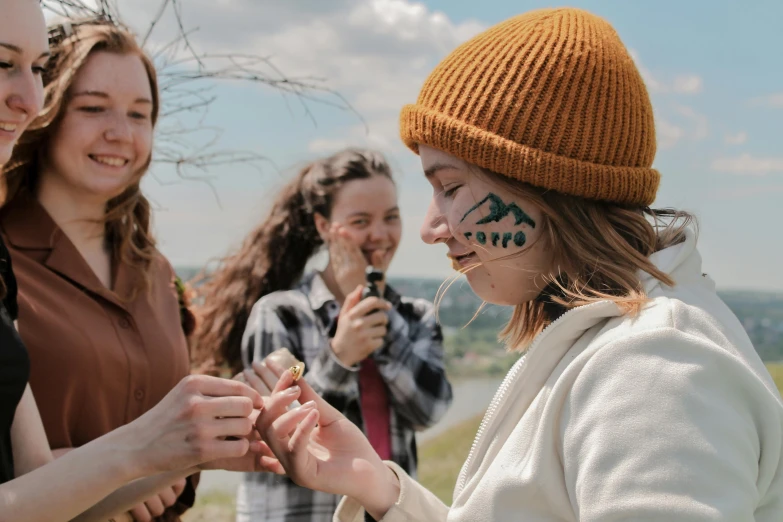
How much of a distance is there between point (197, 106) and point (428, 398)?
153 cm

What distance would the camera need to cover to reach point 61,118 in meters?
2.55

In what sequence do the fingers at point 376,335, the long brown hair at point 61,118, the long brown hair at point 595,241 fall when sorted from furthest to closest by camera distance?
the fingers at point 376,335 → the long brown hair at point 61,118 → the long brown hair at point 595,241

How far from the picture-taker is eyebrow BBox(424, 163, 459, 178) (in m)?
1.74

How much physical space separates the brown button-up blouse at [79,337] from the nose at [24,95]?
0.68m

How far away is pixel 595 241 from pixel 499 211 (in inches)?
8.5

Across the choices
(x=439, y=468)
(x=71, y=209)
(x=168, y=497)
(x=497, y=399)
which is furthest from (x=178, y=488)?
(x=439, y=468)

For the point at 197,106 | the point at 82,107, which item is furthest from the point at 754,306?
the point at 82,107

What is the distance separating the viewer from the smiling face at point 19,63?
5.86ft

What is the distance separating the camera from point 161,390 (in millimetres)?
2551

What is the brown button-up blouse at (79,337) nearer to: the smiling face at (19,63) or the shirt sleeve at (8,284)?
the shirt sleeve at (8,284)

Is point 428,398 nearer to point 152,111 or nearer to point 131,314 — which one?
point 131,314

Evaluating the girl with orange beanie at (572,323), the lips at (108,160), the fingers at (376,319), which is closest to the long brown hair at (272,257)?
the fingers at (376,319)

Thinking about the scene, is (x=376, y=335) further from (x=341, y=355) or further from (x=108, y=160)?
(x=108, y=160)

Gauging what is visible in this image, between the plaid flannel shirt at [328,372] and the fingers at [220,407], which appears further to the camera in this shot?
the plaid flannel shirt at [328,372]
